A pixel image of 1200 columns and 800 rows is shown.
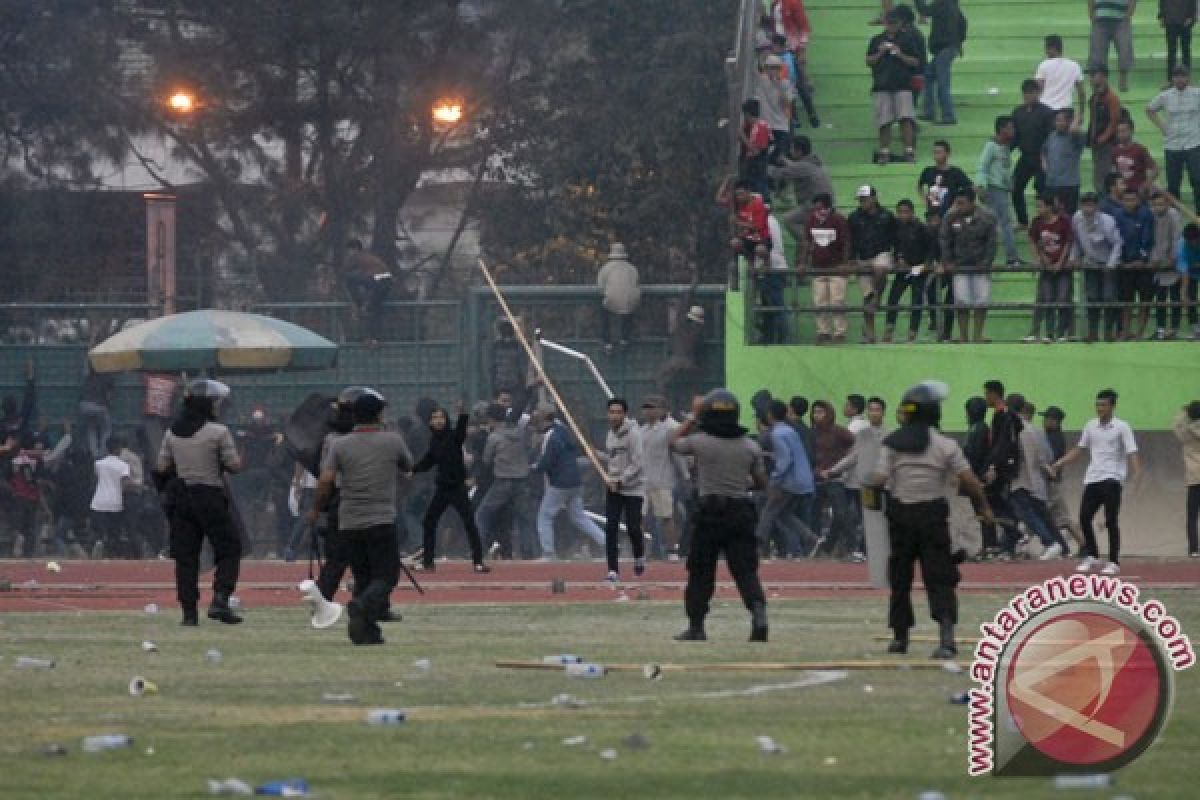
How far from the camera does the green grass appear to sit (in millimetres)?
10711

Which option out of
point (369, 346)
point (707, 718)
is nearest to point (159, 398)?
point (369, 346)

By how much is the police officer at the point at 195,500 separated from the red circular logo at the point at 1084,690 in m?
8.81

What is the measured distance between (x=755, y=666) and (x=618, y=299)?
19878mm

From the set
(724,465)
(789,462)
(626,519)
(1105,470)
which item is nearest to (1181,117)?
(789,462)

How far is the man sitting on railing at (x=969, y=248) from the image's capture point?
32469 mm

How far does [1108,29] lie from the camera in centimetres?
3678

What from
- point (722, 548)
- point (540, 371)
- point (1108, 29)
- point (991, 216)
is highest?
point (1108, 29)

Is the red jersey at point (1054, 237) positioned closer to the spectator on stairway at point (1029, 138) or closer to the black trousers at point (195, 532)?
the spectator on stairway at point (1029, 138)

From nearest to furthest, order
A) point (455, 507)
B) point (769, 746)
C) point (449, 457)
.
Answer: point (769, 746), point (449, 457), point (455, 507)

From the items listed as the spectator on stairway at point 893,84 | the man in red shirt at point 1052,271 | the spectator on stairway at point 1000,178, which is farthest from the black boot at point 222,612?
the spectator on stairway at point 893,84

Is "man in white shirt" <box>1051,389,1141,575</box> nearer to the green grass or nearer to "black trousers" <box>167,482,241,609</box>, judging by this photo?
the green grass

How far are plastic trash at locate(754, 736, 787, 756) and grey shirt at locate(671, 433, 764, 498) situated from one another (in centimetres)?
634

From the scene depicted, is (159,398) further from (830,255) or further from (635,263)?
(635,263)

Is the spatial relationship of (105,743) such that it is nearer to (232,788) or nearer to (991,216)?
(232,788)
